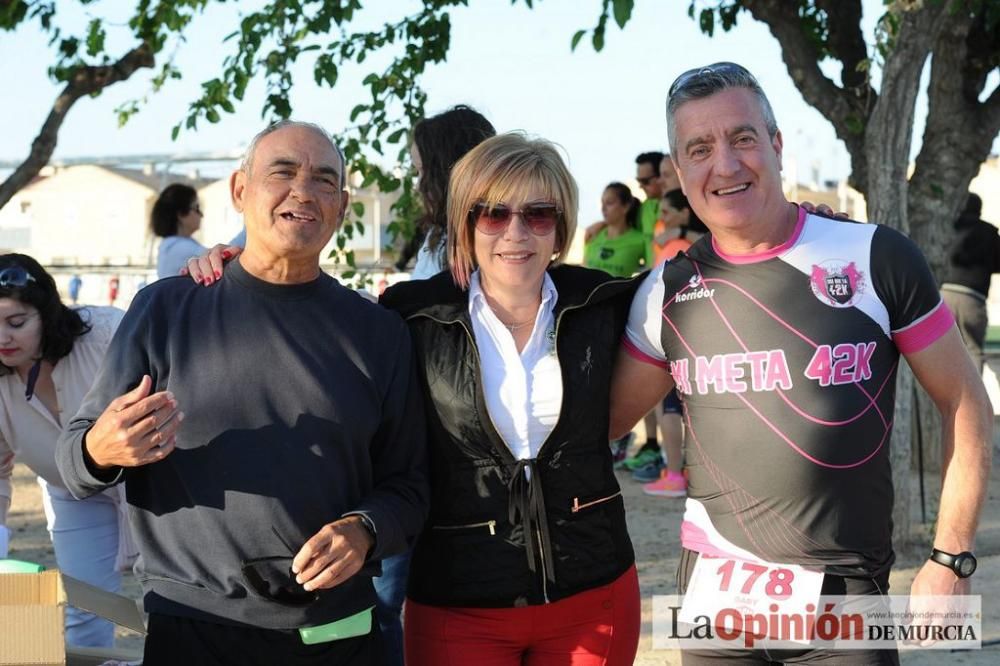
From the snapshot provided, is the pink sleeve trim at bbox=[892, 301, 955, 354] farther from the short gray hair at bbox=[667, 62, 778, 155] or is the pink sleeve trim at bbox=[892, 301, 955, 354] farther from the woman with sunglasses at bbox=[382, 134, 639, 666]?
the woman with sunglasses at bbox=[382, 134, 639, 666]

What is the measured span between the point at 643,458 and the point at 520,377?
672 centimetres

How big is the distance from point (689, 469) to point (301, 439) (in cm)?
95

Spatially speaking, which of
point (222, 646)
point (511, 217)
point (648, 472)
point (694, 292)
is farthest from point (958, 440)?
point (648, 472)

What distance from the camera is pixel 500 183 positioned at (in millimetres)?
2758

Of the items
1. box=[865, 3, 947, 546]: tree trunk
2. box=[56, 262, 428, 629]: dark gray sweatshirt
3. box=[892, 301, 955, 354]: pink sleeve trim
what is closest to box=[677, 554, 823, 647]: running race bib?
box=[892, 301, 955, 354]: pink sleeve trim

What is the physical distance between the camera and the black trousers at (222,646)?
2.44 meters

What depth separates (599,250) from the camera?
31.1 feet

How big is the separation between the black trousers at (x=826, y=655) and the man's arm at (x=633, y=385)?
0.45m

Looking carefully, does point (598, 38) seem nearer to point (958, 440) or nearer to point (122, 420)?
point (958, 440)

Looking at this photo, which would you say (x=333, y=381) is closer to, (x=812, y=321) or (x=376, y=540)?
(x=376, y=540)

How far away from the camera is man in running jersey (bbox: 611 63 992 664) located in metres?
2.56

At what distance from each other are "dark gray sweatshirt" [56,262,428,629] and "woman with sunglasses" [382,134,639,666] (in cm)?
17

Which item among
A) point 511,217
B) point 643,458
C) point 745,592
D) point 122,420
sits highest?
point 511,217

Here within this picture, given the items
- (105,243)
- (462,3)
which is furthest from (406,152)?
(105,243)
